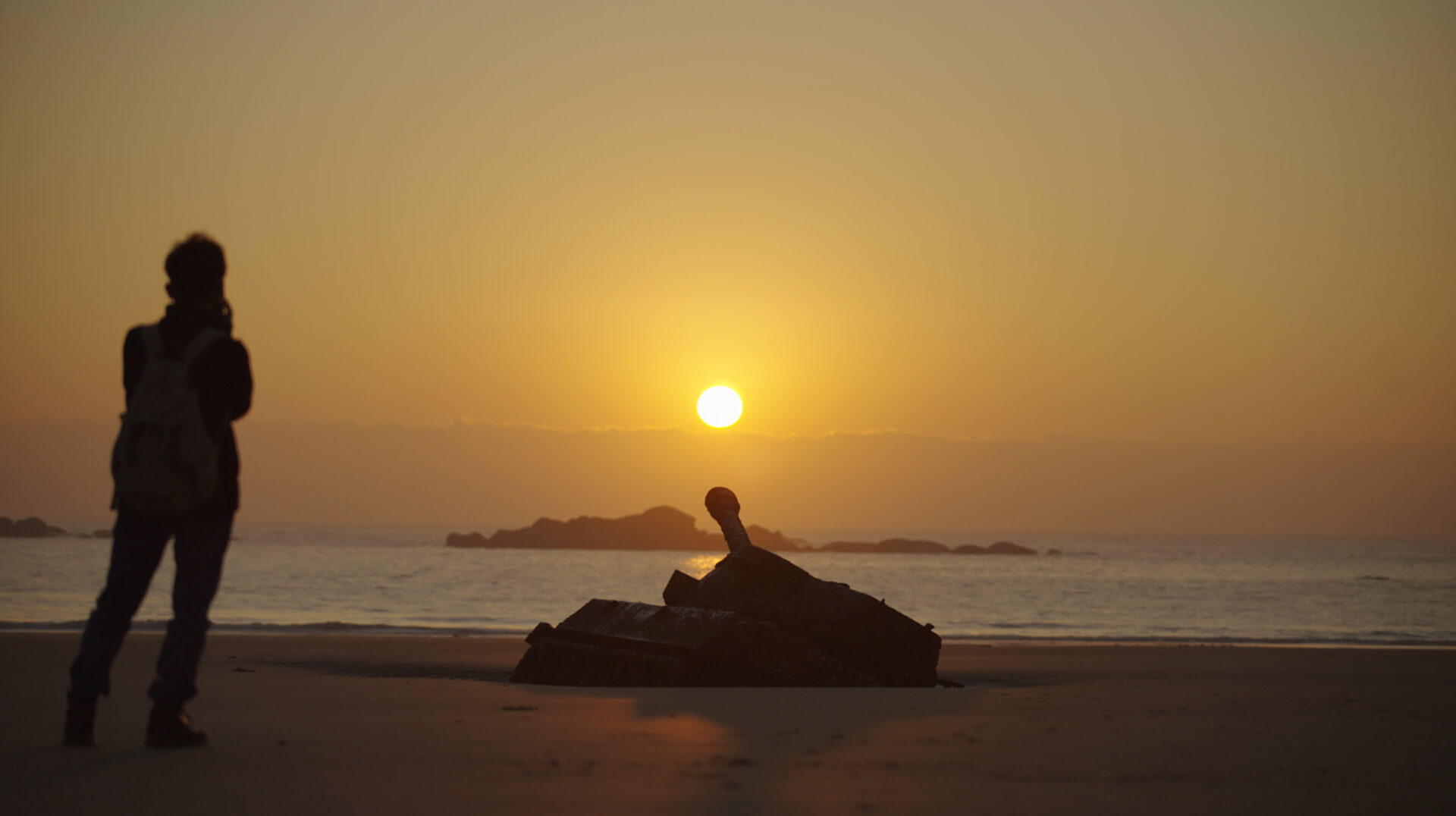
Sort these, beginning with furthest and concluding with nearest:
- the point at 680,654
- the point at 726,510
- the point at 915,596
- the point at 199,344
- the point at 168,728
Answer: the point at 915,596 < the point at 726,510 < the point at 680,654 < the point at 168,728 < the point at 199,344

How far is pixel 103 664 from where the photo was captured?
16.0 feet

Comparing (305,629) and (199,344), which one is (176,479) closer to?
(199,344)

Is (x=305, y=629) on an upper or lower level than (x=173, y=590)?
lower

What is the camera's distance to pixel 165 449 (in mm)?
4695

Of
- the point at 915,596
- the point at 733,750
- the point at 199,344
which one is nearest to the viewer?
the point at 199,344

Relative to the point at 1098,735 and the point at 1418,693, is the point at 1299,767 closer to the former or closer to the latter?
the point at 1098,735

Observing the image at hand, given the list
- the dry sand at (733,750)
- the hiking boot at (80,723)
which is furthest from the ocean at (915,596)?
the hiking boot at (80,723)

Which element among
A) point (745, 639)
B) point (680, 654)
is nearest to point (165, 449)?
point (680, 654)

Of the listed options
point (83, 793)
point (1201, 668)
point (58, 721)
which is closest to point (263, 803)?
point (83, 793)

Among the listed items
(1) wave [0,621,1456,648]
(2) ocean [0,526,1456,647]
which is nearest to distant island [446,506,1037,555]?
(2) ocean [0,526,1456,647]

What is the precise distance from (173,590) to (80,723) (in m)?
0.73

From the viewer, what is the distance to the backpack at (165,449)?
468 cm

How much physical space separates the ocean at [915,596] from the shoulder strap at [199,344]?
17.4 m

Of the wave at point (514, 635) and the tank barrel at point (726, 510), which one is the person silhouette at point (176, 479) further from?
the wave at point (514, 635)
